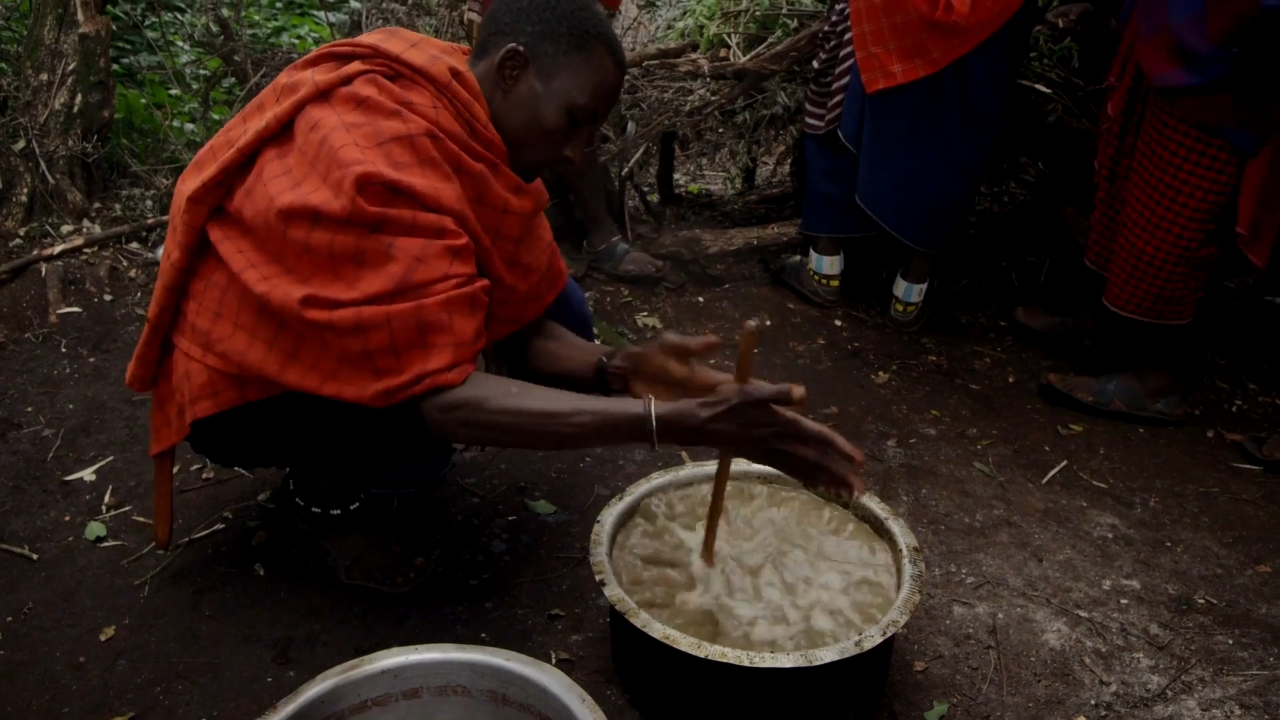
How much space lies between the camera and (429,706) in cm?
158

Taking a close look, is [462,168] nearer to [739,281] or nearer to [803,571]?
[803,571]

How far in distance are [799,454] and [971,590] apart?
3.26ft

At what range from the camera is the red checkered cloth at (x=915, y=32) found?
3119mm

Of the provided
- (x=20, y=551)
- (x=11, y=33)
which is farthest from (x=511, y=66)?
(x=11, y=33)

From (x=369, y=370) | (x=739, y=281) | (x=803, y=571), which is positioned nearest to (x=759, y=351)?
(x=739, y=281)

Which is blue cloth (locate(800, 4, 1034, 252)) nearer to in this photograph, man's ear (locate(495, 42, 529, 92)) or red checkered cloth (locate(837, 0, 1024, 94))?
red checkered cloth (locate(837, 0, 1024, 94))

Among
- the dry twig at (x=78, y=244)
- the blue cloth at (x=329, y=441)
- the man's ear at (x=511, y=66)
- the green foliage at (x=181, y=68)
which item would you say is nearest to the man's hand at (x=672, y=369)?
the blue cloth at (x=329, y=441)

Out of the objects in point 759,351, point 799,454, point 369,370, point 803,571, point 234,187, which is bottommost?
point 759,351

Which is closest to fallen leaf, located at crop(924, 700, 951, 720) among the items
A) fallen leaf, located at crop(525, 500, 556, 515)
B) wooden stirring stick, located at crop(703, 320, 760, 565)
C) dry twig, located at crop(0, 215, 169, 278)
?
wooden stirring stick, located at crop(703, 320, 760, 565)

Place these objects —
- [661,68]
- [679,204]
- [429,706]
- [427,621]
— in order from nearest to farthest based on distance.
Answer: [429,706]
[427,621]
[661,68]
[679,204]

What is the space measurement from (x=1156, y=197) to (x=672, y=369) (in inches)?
74.4

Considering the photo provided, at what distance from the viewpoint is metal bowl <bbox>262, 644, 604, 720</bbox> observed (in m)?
1.49

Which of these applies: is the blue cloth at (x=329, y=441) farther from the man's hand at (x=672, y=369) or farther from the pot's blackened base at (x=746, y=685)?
the pot's blackened base at (x=746, y=685)

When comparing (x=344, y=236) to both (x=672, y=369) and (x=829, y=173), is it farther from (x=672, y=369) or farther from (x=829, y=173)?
(x=829, y=173)
